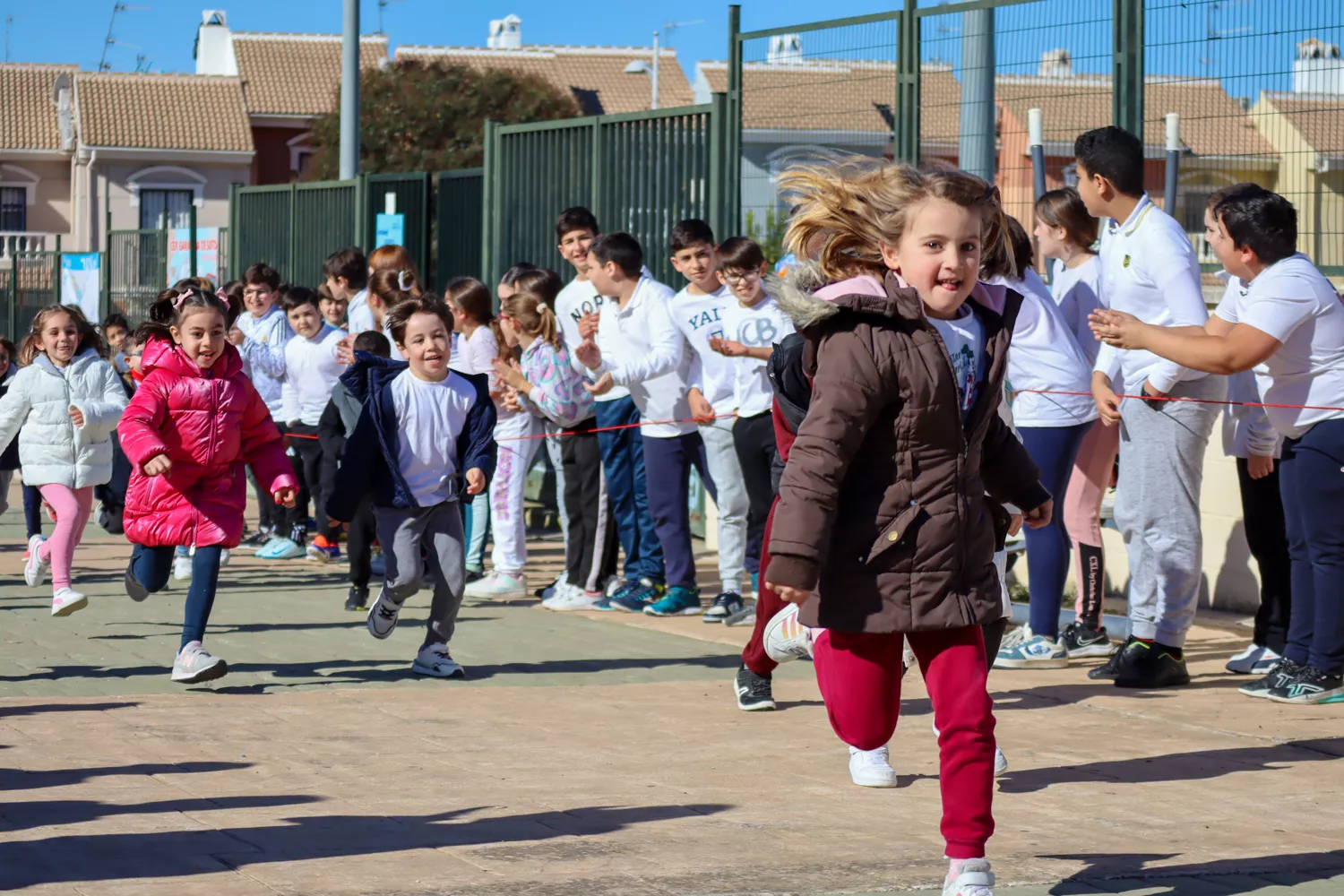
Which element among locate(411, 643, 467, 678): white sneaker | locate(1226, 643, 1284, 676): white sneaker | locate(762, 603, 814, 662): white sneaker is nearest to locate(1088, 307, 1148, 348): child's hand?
locate(762, 603, 814, 662): white sneaker

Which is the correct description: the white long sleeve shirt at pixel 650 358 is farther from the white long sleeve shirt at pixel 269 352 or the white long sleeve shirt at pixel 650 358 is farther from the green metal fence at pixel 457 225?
the green metal fence at pixel 457 225

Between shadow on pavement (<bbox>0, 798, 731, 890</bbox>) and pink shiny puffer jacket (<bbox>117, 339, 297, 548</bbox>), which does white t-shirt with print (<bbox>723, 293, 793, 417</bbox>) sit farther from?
shadow on pavement (<bbox>0, 798, 731, 890</bbox>)

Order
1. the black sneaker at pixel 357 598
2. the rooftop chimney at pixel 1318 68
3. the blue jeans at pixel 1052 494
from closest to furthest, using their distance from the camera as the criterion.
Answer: the blue jeans at pixel 1052 494 < the rooftop chimney at pixel 1318 68 < the black sneaker at pixel 357 598

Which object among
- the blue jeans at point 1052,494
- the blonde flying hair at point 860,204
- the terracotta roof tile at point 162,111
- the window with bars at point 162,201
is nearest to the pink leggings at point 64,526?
the blue jeans at point 1052,494

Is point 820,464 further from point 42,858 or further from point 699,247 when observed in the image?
point 699,247

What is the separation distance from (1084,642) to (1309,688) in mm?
1322

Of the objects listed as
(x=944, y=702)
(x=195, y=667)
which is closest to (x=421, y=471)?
(x=195, y=667)

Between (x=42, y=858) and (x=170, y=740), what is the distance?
67.7 inches

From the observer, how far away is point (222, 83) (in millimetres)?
60312

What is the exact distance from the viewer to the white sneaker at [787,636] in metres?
6.20

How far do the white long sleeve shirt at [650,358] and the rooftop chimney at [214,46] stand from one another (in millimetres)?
56789

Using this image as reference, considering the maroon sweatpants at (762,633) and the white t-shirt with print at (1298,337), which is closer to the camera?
the maroon sweatpants at (762,633)

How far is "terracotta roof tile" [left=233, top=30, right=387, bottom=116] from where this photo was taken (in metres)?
60.0

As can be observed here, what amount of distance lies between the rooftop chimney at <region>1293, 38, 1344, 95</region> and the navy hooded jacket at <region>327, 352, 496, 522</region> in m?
4.10
